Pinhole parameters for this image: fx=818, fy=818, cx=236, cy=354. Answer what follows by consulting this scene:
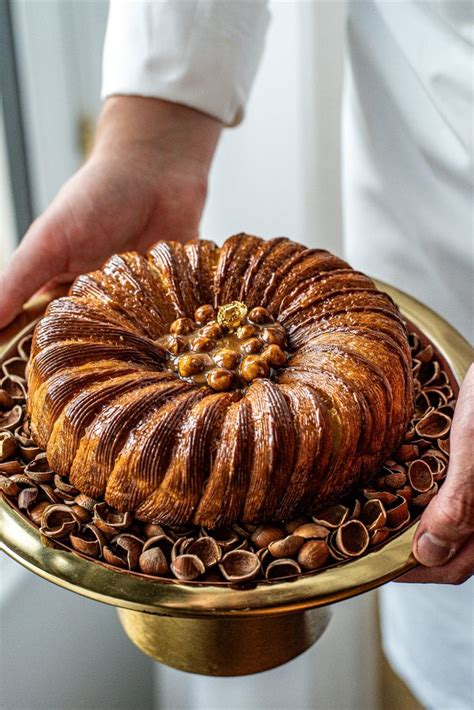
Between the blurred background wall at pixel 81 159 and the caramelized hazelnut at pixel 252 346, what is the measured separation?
2.86 ft

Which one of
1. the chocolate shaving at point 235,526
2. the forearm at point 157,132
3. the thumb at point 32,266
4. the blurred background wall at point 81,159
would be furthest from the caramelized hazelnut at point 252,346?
the blurred background wall at point 81,159

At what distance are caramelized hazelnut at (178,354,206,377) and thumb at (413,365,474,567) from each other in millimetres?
213

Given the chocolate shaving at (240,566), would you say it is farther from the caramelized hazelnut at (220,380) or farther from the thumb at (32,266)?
the thumb at (32,266)

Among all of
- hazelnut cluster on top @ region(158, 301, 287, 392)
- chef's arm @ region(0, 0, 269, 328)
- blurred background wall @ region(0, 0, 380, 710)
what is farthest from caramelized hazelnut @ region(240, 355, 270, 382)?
blurred background wall @ region(0, 0, 380, 710)

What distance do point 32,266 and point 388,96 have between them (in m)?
0.52

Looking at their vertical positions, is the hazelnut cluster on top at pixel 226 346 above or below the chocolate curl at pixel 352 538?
above

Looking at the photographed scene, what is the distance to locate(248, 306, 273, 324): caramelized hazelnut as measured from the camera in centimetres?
73

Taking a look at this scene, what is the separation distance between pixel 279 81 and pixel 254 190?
0.21 m

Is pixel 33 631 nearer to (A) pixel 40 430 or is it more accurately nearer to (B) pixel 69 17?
(A) pixel 40 430

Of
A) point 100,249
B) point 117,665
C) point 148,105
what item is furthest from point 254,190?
point 117,665

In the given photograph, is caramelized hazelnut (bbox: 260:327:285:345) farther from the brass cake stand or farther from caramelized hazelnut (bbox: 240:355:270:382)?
the brass cake stand

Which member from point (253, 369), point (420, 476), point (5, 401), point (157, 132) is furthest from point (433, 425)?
point (157, 132)

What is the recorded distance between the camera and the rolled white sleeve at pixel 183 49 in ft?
3.31

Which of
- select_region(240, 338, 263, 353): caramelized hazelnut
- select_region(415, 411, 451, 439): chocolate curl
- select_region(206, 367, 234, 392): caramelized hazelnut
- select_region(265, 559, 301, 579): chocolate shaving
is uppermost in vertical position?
select_region(240, 338, 263, 353): caramelized hazelnut
